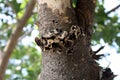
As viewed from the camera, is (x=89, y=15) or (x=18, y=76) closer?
(x=89, y=15)

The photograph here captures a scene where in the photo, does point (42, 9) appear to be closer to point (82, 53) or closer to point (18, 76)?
point (82, 53)

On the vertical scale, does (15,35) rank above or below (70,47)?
above

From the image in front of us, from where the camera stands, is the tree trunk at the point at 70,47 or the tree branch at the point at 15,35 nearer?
the tree trunk at the point at 70,47

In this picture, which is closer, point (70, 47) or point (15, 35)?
point (70, 47)

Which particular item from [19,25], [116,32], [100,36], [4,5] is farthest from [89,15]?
[19,25]

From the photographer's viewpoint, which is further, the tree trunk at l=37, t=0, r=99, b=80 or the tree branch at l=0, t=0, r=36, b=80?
the tree branch at l=0, t=0, r=36, b=80

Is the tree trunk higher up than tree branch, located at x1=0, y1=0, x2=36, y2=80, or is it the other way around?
tree branch, located at x1=0, y1=0, x2=36, y2=80

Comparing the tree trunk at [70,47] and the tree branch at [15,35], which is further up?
the tree branch at [15,35]

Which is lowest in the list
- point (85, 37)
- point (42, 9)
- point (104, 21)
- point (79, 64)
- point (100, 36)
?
point (79, 64)
